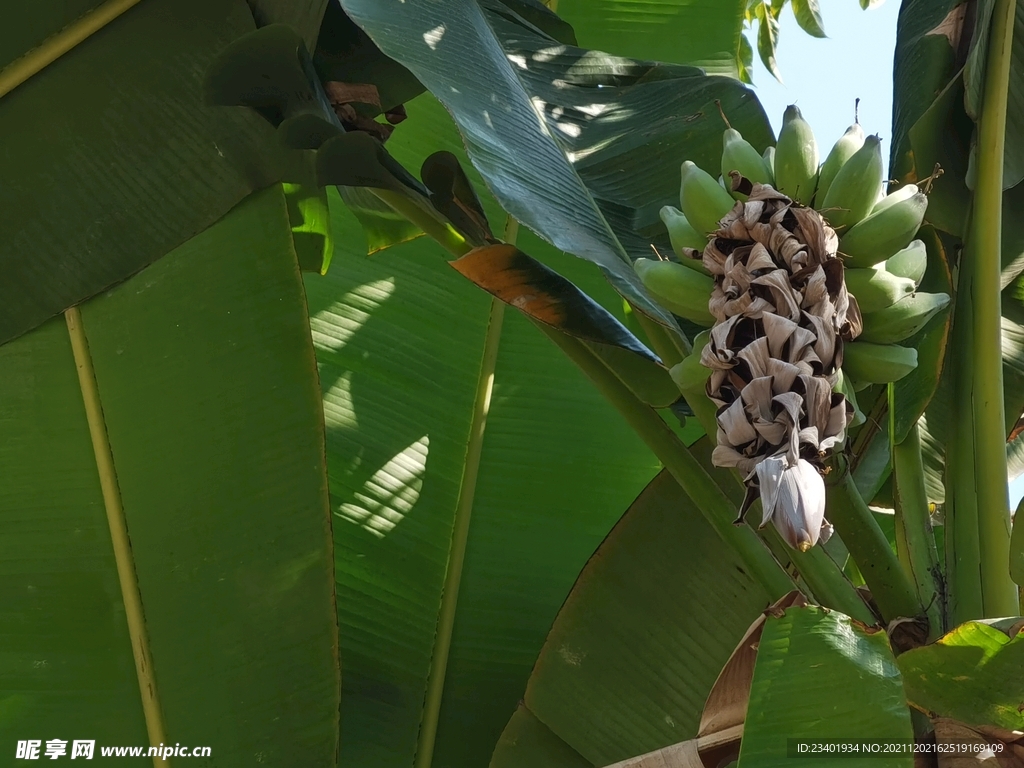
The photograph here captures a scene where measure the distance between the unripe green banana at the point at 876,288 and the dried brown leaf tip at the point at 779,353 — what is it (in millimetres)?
88

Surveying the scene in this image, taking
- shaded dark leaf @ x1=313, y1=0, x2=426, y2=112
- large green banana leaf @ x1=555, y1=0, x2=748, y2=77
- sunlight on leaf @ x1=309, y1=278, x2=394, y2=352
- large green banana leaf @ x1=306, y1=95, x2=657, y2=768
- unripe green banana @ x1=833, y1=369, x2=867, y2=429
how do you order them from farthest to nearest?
large green banana leaf @ x1=555, y1=0, x2=748, y2=77 < sunlight on leaf @ x1=309, y1=278, x2=394, y2=352 < large green banana leaf @ x1=306, y1=95, x2=657, y2=768 < shaded dark leaf @ x1=313, y1=0, x2=426, y2=112 < unripe green banana @ x1=833, y1=369, x2=867, y2=429

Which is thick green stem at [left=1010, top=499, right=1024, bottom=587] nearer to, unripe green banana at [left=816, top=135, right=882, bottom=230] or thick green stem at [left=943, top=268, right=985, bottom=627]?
thick green stem at [left=943, top=268, right=985, bottom=627]

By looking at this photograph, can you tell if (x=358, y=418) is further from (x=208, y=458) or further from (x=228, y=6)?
(x=228, y=6)

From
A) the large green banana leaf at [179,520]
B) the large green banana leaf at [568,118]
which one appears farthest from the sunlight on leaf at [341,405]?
the large green banana leaf at [568,118]

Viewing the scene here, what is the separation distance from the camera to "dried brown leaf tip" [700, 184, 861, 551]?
565 millimetres

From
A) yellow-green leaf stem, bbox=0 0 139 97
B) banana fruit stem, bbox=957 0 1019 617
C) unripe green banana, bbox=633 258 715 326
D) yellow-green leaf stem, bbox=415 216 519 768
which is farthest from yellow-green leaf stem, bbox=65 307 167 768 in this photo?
banana fruit stem, bbox=957 0 1019 617

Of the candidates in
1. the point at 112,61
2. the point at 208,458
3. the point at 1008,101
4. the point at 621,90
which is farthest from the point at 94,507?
the point at 1008,101

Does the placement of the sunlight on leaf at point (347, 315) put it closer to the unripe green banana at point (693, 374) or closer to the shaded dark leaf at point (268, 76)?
the shaded dark leaf at point (268, 76)

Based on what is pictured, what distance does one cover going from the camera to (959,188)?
1072 millimetres

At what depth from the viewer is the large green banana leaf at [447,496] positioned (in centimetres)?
127

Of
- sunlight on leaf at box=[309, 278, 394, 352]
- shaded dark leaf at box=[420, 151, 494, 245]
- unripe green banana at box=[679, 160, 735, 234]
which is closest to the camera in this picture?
unripe green banana at box=[679, 160, 735, 234]

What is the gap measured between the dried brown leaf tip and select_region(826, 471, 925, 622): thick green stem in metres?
0.23

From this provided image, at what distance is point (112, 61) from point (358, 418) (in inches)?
21.4

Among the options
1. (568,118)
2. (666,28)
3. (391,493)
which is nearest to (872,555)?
(568,118)
